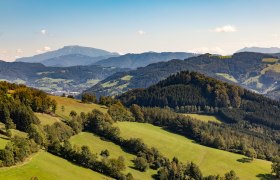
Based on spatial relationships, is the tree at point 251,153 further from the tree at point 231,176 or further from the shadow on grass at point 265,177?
the tree at point 231,176

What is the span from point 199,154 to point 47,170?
269ft

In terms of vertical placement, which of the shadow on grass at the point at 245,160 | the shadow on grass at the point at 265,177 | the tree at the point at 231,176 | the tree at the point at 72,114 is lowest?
the shadow on grass at the point at 265,177

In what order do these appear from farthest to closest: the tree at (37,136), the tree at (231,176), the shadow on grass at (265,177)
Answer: the shadow on grass at (265,177) < the tree at (231,176) < the tree at (37,136)

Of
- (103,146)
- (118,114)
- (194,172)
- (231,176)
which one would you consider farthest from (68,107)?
(231,176)

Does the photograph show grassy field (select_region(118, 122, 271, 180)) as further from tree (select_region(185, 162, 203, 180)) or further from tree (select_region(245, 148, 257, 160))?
tree (select_region(185, 162, 203, 180))

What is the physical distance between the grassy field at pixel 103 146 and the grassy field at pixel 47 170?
21.1 meters

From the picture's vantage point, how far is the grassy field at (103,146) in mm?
137400

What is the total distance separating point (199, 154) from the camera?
165250mm

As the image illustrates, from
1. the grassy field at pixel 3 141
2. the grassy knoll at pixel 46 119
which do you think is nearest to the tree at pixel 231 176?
the grassy knoll at pixel 46 119

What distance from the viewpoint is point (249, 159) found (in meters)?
169

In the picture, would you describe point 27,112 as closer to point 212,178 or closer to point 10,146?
point 10,146

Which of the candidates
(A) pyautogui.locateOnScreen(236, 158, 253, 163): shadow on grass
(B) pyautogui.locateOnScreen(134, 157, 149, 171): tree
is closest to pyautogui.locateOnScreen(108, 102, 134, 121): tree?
(B) pyautogui.locateOnScreen(134, 157, 149, 171): tree

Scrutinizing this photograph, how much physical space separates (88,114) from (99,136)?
1329cm

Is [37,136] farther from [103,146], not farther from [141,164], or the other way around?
[141,164]
